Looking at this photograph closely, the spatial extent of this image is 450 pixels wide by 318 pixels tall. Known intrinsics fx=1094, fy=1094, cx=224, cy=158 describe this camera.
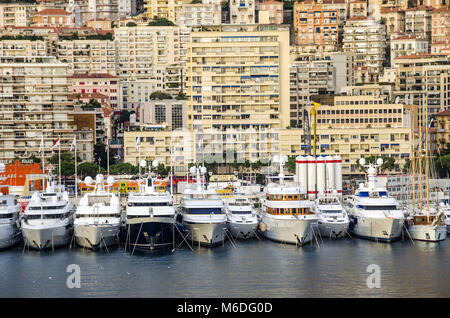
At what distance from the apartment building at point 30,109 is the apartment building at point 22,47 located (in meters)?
34.6

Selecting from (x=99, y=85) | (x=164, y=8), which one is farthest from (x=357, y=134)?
(x=164, y=8)

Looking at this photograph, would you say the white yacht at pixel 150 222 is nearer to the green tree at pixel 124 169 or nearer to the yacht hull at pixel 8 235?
the yacht hull at pixel 8 235

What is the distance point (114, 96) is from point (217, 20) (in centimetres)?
2133

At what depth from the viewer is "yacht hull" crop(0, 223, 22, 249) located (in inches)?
2884

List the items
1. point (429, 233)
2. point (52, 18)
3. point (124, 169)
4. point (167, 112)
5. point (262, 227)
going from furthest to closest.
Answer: point (52, 18), point (167, 112), point (124, 169), point (262, 227), point (429, 233)

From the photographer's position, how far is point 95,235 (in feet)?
238

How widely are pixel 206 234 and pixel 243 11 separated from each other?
10311 cm

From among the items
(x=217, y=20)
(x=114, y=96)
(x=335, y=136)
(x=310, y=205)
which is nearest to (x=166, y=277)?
(x=310, y=205)

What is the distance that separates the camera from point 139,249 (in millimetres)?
72250

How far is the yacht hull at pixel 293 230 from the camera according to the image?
74.2 metres

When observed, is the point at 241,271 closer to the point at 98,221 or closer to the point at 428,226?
the point at 98,221

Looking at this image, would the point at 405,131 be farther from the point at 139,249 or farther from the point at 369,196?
the point at 139,249

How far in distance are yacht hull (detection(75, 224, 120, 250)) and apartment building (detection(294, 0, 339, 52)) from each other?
305ft

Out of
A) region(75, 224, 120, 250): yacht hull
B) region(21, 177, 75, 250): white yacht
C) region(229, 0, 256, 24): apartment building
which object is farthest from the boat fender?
region(229, 0, 256, 24): apartment building
